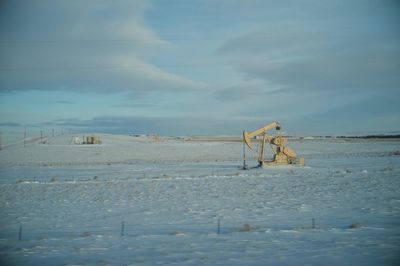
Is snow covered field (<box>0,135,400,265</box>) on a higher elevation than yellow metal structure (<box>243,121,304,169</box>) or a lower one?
lower

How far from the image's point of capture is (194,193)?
49.2 feet

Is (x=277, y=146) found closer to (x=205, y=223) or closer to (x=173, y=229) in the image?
(x=205, y=223)

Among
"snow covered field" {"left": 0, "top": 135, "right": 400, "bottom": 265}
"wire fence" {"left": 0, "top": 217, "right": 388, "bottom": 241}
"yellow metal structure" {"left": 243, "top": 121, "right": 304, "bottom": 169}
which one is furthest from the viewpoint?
"yellow metal structure" {"left": 243, "top": 121, "right": 304, "bottom": 169}

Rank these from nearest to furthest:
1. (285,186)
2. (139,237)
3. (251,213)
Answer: (139,237) < (251,213) < (285,186)

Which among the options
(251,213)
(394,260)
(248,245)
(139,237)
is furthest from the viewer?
(251,213)

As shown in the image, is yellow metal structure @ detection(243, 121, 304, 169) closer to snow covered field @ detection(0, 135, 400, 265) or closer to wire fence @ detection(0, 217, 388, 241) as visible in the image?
snow covered field @ detection(0, 135, 400, 265)

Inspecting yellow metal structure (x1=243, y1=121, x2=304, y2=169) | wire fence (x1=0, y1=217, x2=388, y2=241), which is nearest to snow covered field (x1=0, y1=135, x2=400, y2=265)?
wire fence (x1=0, y1=217, x2=388, y2=241)

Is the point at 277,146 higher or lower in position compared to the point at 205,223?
higher

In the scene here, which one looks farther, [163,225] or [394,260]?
[163,225]

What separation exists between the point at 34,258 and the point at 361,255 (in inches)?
228

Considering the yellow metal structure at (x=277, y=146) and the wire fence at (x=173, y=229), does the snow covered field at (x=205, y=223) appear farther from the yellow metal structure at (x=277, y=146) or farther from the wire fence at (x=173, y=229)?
the yellow metal structure at (x=277, y=146)

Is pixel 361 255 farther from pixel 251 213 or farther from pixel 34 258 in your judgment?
pixel 34 258

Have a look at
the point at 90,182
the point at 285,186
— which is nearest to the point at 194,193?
the point at 285,186

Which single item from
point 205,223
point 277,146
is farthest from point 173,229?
point 277,146
